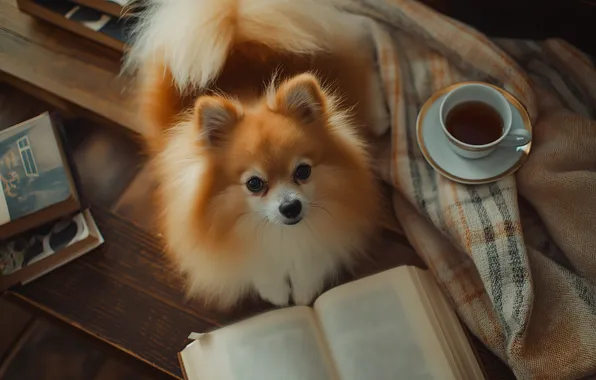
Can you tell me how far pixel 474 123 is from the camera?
1153 millimetres

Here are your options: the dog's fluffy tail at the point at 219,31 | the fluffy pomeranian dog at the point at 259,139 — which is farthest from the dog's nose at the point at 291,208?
the dog's fluffy tail at the point at 219,31

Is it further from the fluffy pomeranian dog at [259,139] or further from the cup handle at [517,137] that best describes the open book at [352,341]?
the cup handle at [517,137]

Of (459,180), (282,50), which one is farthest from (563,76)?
(282,50)

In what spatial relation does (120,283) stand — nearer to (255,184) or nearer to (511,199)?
(255,184)

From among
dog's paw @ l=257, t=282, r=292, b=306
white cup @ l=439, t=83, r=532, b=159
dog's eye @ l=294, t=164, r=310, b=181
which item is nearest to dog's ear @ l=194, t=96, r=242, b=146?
dog's eye @ l=294, t=164, r=310, b=181

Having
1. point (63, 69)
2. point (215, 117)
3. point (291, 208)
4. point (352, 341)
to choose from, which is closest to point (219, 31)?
point (215, 117)

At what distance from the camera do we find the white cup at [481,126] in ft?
3.56

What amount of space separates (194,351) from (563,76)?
0.97 meters

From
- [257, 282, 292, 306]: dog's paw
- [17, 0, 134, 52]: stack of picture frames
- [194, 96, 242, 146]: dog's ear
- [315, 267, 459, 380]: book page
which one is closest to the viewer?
[194, 96, 242, 146]: dog's ear

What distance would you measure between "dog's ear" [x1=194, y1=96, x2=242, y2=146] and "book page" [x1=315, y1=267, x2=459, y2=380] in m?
0.37

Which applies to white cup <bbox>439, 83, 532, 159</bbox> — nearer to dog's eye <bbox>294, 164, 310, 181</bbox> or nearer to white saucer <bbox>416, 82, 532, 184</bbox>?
white saucer <bbox>416, 82, 532, 184</bbox>

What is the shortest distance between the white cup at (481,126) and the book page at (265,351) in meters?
0.43

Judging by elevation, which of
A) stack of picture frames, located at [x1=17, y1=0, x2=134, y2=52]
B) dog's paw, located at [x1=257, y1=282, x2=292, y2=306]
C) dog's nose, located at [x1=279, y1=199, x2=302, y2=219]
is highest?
stack of picture frames, located at [x1=17, y1=0, x2=134, y2=52]

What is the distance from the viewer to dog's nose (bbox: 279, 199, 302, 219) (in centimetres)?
92
